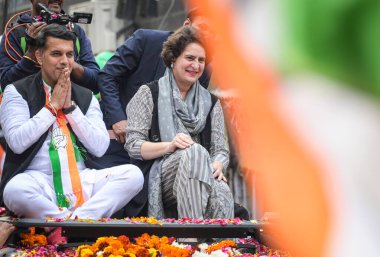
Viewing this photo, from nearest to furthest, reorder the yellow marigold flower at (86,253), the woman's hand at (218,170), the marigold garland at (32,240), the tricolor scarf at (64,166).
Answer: the yellow marigold flower at (86,253)
the marigold garland at (32,240)
the tricolor scarf at (64,166)
the woman's hand at (218,170)

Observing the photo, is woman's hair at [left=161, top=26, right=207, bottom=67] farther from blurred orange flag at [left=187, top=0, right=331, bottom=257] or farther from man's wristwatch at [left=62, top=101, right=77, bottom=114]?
blurred orange flag at [left=187, top=0, right=331, bottom=257]

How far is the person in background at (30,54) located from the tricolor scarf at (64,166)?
0.42 m

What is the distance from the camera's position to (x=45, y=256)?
3186mm

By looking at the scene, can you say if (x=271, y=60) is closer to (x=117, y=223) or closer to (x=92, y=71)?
(x=117, y=223)

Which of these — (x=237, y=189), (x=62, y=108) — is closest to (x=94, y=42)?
(x=237, y=189)

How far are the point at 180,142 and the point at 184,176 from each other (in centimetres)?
19

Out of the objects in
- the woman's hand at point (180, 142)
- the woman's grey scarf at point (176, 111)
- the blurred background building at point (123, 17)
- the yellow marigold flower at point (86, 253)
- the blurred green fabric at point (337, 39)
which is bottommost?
the yellow marigold flower at point (86, 253)

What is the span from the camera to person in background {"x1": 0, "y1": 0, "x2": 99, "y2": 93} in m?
4.17

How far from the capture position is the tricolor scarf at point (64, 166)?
3738 mm

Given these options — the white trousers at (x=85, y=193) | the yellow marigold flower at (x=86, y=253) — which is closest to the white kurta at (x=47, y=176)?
the white trousers at (x=85, y=193)

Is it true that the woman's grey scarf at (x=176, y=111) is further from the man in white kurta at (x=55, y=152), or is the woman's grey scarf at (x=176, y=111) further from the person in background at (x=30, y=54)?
the person in background at (x=30, y=54)

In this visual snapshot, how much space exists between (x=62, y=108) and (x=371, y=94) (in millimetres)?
3256

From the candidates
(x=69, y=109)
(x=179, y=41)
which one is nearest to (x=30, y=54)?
(x=69, y=109)

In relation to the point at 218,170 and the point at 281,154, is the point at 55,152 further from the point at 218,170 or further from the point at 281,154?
the point at 281,154
